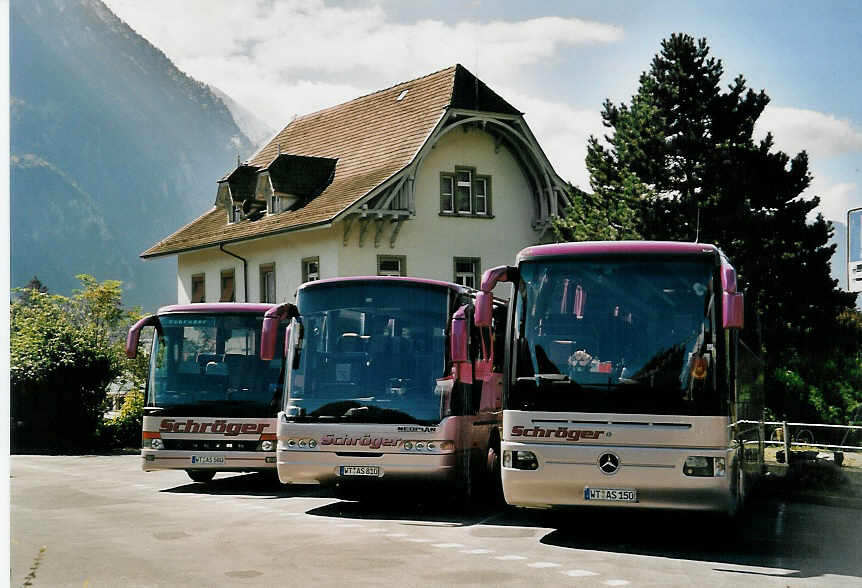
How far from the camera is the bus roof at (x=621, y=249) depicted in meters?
10.9

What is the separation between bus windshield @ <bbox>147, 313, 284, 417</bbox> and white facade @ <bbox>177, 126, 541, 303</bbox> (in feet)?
40.6

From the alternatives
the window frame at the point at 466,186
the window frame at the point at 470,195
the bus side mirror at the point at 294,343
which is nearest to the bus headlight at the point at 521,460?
the bus side mirror at the point at 294,343

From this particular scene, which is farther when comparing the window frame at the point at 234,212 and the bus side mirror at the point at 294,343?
the window frame at the point at 234,212

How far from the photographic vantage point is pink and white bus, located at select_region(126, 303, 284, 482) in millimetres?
16203

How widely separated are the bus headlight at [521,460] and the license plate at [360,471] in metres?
2.73

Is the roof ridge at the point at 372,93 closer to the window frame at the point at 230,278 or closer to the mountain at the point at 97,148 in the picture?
the window frame at the point at 230,278

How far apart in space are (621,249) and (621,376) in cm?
125

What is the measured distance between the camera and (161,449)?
53.7 feet

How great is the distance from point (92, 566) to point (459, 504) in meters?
6.21

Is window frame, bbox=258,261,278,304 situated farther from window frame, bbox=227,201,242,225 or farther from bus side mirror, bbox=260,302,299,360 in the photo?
bus side mirror, bbox=260,302,299,360

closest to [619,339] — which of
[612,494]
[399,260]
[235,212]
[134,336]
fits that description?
[612,494]

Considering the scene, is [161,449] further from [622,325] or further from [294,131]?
[294,131]

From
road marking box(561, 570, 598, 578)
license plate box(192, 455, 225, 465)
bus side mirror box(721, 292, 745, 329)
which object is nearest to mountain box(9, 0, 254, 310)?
license plate box(192, 455, 225, 465)

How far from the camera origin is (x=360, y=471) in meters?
13.2
